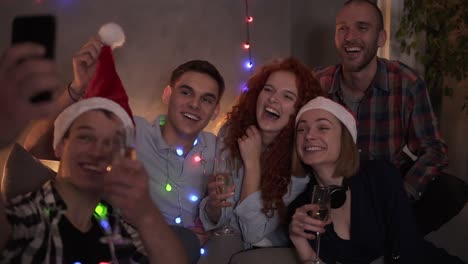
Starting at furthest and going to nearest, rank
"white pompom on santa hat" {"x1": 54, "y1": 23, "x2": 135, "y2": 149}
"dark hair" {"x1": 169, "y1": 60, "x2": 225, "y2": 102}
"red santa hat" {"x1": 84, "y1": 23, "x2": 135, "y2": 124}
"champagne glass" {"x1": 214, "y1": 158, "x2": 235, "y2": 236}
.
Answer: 1. "dark hair" {"x1": 169, "y1": 60, "x2": 225, "y2": 102}
2. "champagne glass" {"x1": 214, "y1": 158, "x2": 235, "y2": 236}
3. "red santa hat" {"x1": 84, "y1": 23, "x2": 135, "y2": 124}
4. "white pompom on santa hat" {"x1": 54, "y1": 23, "x2": 135, "y2": 149}

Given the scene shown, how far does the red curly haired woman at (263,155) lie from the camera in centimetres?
192

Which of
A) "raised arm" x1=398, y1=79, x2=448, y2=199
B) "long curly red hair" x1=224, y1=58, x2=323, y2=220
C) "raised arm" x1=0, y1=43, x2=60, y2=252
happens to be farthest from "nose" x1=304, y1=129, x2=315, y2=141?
"raised arm" x1=0, y1=43, x2=60, y2=252

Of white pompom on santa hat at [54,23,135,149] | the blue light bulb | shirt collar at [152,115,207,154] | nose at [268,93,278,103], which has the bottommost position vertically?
the blue light bulb

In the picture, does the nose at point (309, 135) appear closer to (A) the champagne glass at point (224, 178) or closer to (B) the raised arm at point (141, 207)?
(A) the champagne glass at point (224, 178)

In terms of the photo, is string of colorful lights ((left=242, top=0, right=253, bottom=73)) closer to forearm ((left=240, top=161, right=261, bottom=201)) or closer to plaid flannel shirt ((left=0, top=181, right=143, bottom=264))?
forearm ((left=240, top=161, right=261, bottom=201))

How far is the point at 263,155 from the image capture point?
2.09 m

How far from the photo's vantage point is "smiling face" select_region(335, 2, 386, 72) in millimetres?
2463

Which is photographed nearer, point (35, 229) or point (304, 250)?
point (35, 229)

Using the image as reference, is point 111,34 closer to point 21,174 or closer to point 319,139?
point 21,174

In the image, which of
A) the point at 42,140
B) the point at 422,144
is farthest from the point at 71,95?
the point at 422,144

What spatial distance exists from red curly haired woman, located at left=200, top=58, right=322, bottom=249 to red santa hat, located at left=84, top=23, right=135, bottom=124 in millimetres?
496

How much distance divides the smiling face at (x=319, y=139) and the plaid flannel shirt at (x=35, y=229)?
2.94ft

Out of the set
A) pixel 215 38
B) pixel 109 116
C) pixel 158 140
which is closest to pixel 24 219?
pixel 109 116

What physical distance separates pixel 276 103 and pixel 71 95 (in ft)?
2.46
